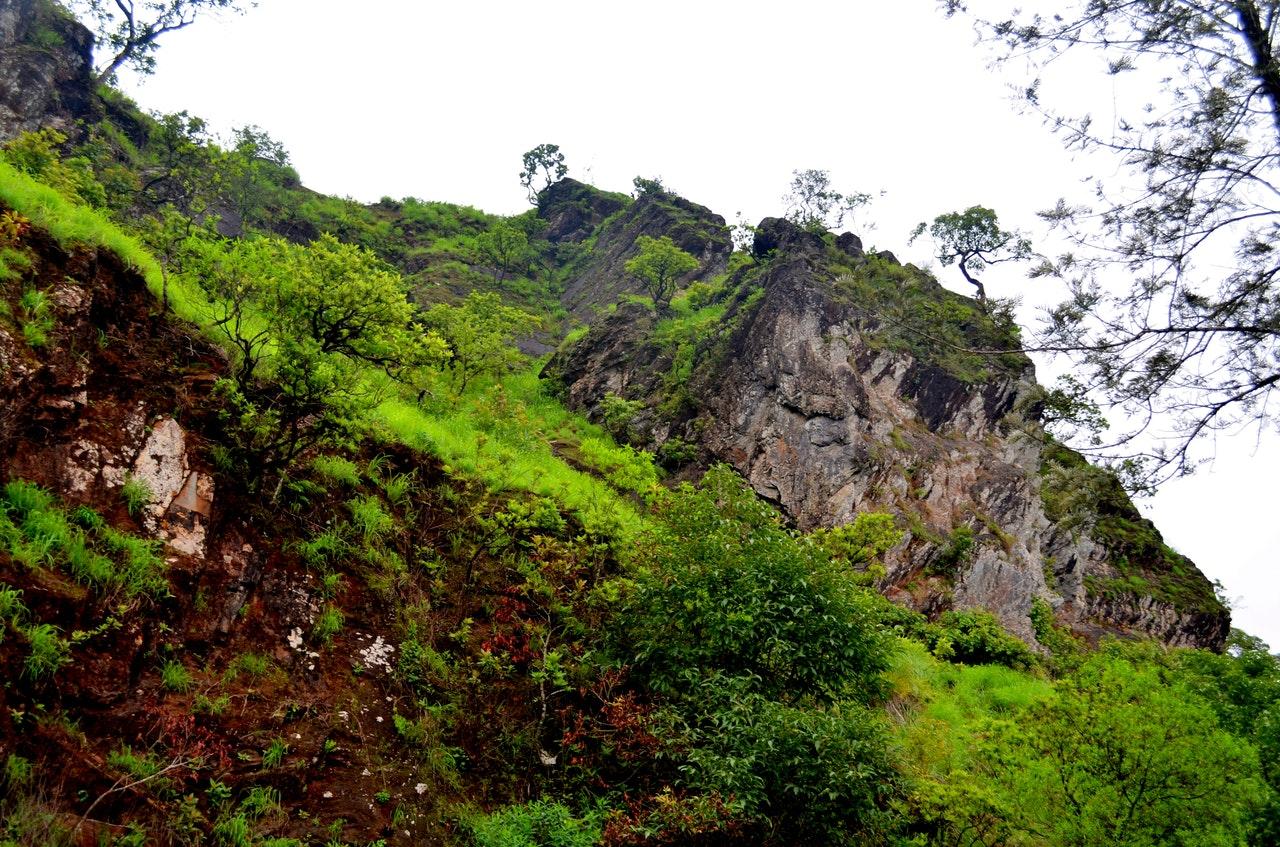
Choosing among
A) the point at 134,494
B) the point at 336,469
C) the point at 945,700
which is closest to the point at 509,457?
the point at 336,469

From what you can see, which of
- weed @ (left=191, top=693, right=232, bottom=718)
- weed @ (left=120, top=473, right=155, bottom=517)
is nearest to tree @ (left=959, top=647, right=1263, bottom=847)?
weed @ (left=191, top=693, right=232, bottom=718)

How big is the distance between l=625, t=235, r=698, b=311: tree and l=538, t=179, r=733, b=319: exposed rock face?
3.88 meters

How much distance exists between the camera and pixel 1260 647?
9.41 metres

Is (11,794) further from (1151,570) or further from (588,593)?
(1151,570)

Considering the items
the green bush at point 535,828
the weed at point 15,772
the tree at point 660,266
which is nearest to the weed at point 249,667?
the weed at point 15,772

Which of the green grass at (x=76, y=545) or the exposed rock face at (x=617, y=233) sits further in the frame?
the exposed rock face at (x=617, y=233)

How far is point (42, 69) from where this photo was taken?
Result: 1126 inches

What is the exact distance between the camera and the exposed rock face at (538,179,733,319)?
135 feet

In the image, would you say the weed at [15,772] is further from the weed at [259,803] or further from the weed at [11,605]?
the weed at [259,803]

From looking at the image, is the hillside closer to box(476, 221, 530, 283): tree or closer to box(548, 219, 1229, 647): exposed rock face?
box(548, 219, 1229, 647): exposed rock face

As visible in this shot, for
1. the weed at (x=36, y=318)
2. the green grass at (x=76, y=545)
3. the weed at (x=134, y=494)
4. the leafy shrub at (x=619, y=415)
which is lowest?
the green grass at (x=76, y=545)

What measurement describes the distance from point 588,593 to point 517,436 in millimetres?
5837

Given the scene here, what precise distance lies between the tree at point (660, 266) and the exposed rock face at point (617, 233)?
3.88 m

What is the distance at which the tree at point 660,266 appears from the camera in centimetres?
3334
